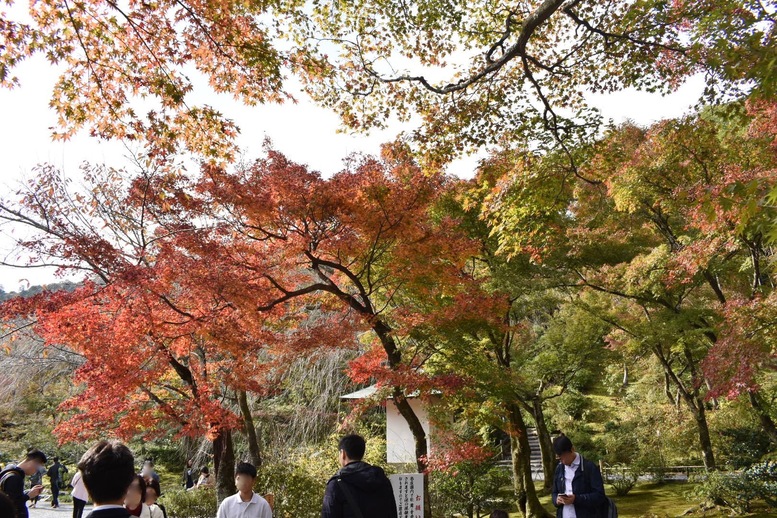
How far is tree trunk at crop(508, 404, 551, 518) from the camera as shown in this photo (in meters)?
11.0

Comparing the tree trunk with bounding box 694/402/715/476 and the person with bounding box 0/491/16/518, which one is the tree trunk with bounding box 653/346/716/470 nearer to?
the tree trunk with bounding box 694/402/715/476

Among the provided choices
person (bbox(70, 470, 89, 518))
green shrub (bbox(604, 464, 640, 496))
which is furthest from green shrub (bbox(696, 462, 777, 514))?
person (bbox(70, 470, 89, 518))

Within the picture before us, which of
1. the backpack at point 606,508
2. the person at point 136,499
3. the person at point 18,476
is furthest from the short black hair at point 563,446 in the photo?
the person at point 18,476

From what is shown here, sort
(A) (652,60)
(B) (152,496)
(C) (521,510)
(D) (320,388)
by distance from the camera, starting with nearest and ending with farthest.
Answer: (B) (152,496)
(A) (652,60)
(C) (521,510)
(D) (320,388)

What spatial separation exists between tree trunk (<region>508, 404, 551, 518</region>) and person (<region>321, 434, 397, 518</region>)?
790 cm

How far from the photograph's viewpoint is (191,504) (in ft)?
37.1

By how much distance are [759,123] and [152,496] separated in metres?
10.8

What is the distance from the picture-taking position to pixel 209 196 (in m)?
8.52

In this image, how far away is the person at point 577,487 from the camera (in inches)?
157

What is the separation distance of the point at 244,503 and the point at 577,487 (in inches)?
106

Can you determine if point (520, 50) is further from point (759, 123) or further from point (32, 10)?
point (759, 123)

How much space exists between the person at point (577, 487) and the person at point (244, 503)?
2.39 metres

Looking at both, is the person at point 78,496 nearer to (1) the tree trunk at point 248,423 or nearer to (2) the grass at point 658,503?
(1) the tree trunk at point 248,423

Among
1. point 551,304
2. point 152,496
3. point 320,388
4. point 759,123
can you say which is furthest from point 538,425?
point 152,496
